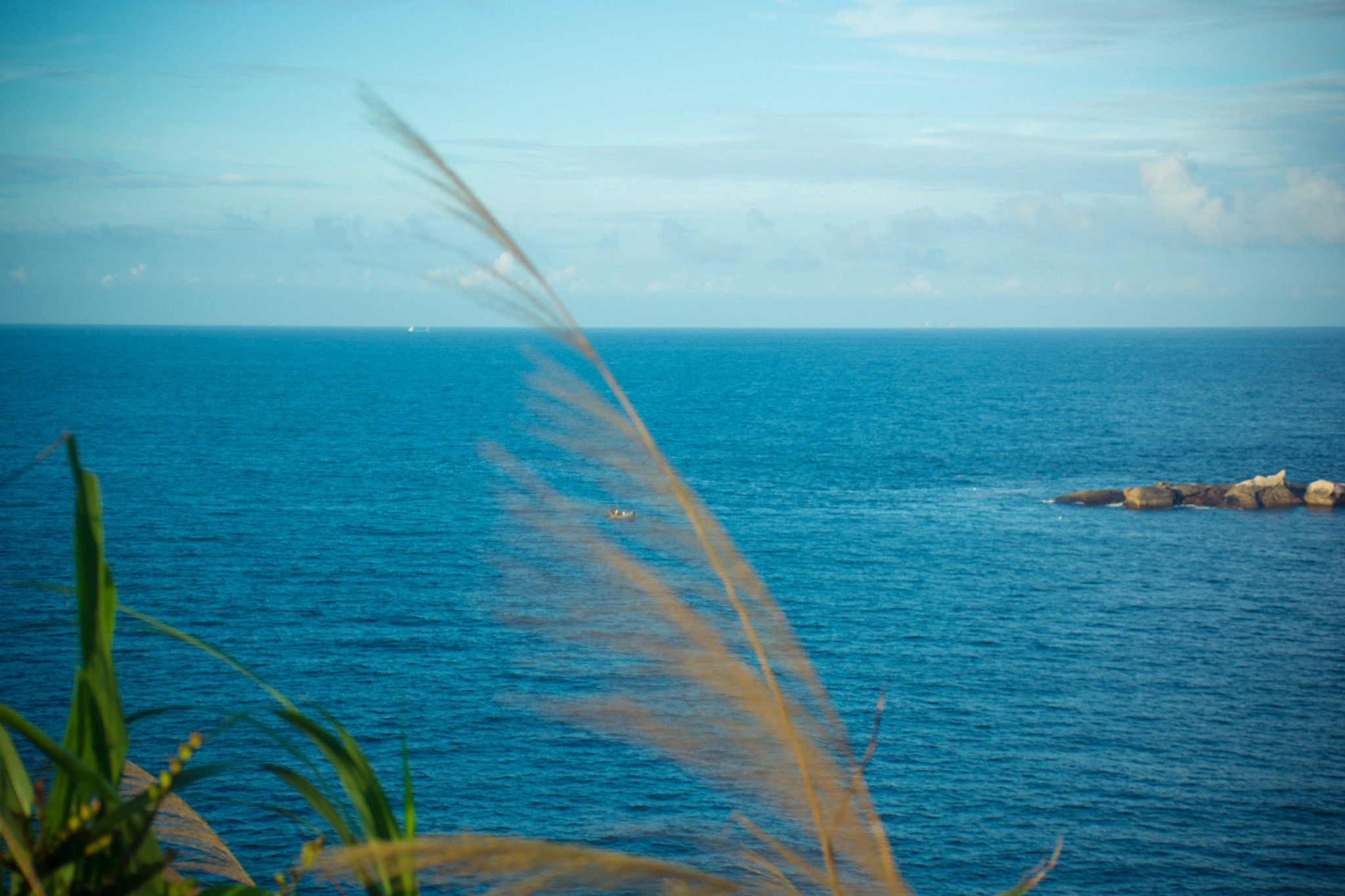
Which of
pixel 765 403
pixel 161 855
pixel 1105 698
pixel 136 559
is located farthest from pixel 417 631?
pixel 765 403

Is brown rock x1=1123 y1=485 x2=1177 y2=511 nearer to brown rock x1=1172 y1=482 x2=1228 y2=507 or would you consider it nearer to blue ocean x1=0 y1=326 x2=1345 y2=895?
brown rock x1=1172 y1=482 x2=1228 y2=507

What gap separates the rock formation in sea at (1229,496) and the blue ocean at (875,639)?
271 centimetres

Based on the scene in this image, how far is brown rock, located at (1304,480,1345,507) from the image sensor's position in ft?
295

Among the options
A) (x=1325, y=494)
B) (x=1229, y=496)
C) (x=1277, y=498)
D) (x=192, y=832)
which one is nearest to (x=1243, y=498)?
(x=1229, y=496)

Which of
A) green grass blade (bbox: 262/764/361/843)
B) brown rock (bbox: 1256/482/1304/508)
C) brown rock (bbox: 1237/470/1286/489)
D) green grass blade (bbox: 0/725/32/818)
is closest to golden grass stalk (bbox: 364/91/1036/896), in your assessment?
green grass blade (bbox: 262/764/361/843)

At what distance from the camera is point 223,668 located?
53469 mm

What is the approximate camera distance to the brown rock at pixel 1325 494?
89812 mm

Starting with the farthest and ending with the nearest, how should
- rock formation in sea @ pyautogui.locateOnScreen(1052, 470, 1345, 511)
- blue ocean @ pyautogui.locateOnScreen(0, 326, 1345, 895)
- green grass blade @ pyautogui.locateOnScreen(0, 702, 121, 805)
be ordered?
rock formation in sea @ pyautogui.locateOnScreen(1052, 470, 1345, 511)
blue ocean @ pyautogui.locateOnScreen(0, 326, 1345, 895)
green grass blade @ pyautogui.locateOnScreen(0, 702, 121, 805)

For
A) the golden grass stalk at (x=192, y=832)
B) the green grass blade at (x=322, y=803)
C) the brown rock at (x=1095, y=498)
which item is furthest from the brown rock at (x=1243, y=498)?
the green grass blade at (x=322, y=803)

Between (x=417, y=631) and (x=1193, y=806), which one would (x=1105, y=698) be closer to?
Answer: (x=1193, y=806)

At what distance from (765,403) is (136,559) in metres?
114

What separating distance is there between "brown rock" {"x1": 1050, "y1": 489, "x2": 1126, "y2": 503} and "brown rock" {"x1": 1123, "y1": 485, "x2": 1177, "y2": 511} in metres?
1.36

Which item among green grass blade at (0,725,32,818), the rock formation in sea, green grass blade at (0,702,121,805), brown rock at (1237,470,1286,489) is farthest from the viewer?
brown rock at (1237,470,1286,489)

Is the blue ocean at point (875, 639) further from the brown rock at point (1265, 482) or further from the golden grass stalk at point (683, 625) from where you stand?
the brown rock at point (1265, 482)
